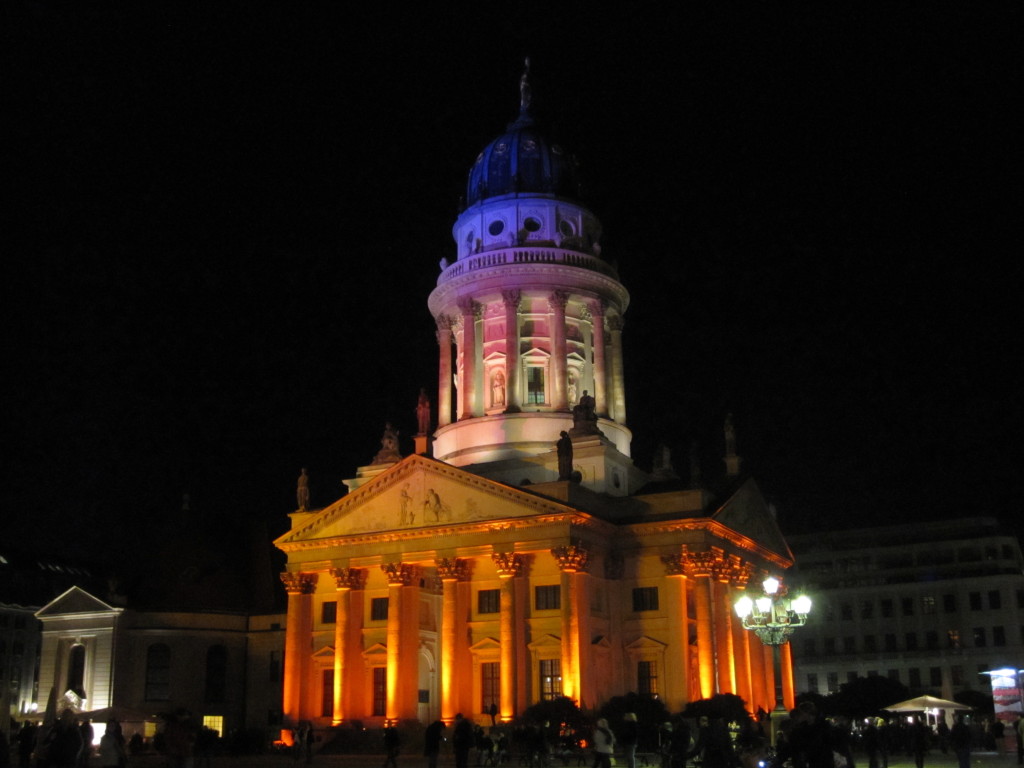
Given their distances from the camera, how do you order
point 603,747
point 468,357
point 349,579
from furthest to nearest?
1. point 468,357
2. point 349,579
3. point 603,747

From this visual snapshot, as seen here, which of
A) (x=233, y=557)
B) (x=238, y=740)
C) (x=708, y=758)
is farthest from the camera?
(x=233, y=557)

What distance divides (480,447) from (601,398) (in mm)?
7513

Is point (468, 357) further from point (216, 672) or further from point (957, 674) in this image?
point (957, 674)

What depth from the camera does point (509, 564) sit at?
5572 centimetres

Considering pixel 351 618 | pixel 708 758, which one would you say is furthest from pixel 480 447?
pixel 708 758

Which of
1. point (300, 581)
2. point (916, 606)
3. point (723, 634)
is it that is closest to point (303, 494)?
point (300, 581)

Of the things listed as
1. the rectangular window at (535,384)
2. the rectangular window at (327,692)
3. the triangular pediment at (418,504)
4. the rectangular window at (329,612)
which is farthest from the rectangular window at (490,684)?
the rectangular window at (535,384)

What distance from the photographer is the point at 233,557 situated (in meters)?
76.8

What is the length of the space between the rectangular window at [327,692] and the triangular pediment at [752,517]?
20749 mm

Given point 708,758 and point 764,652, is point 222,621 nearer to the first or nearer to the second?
point 764,652

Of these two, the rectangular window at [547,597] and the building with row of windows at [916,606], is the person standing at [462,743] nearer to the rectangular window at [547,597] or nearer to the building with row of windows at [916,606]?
the rectangular window at [547,597]

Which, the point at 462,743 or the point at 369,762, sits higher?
the point at 462,743

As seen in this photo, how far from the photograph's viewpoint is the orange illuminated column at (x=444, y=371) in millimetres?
70062

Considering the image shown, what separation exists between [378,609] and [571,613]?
11679 mm
